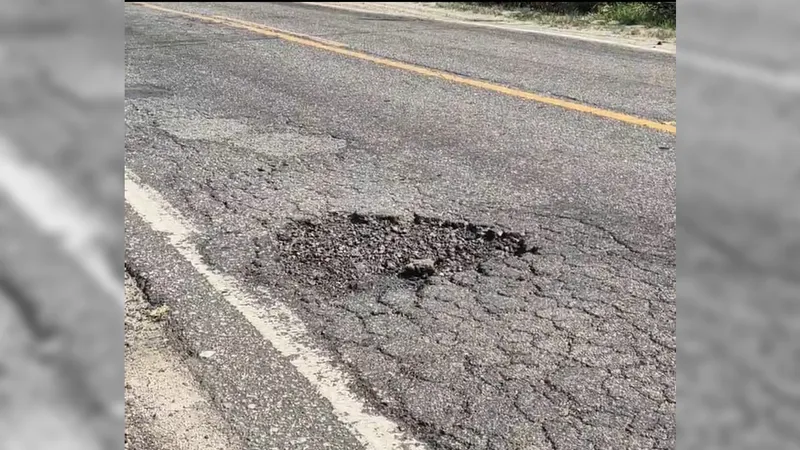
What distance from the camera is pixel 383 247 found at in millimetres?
3664

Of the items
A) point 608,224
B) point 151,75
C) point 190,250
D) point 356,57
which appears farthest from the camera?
point 356,57

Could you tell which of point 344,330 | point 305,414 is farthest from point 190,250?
point 305,414

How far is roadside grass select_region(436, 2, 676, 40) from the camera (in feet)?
39.0

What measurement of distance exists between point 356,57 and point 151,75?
216 centimetres

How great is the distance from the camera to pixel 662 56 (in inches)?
365

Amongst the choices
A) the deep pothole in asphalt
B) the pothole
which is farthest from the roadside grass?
the deep pothole in asphalt
